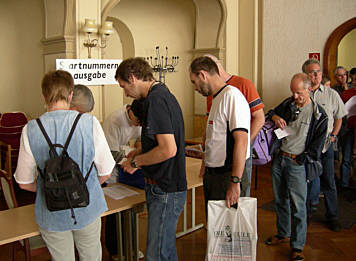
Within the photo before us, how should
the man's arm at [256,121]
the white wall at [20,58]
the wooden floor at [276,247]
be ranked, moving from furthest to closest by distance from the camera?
the white wall at [20,58]
the wooden floor at [276,247]
the man's arm at [256,121]

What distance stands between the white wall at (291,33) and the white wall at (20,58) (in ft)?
12.5

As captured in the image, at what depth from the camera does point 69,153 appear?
69.2 inches

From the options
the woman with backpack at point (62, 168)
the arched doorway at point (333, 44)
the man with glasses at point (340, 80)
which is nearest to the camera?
the woman with backpack at point (62, 168)

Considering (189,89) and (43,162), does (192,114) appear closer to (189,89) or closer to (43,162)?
(189,89)

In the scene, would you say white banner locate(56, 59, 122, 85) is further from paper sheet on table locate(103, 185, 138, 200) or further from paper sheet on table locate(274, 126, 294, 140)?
paper sheet on table locate(274, 126, 294, 140)

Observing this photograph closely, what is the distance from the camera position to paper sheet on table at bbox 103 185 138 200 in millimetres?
2633

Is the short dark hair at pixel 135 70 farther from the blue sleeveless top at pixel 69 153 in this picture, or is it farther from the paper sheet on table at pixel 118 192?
the paper sheet on table at pixel 118 192

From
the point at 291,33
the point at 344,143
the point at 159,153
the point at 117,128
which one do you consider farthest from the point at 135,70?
the point at 291,33

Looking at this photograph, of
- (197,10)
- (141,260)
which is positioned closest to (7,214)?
(141,260)

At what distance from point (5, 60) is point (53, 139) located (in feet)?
18.9

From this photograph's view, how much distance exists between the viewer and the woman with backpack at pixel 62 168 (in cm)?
170


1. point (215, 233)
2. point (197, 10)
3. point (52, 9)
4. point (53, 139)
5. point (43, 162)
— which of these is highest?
point (197, 10)

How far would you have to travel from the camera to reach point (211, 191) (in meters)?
2.40

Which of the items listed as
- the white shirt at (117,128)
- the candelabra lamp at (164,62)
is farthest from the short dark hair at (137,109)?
the candelabra lamp at (164,62)
